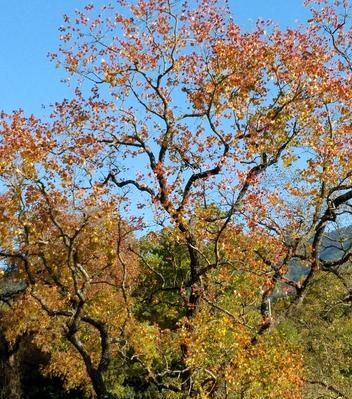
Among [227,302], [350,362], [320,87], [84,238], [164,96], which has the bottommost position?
[350,362]

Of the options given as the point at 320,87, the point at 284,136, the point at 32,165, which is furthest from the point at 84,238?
the point at 320,87

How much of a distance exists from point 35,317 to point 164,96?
12.8 meters

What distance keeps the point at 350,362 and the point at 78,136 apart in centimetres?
2055

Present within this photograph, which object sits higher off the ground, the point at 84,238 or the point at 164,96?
the point at 164,96

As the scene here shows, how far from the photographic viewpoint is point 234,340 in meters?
15.4

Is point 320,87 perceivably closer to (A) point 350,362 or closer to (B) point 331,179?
(B) point 331,179

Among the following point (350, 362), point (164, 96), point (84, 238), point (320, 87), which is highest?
point (164, 96)

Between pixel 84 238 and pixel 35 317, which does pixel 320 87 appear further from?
pixel 35 317

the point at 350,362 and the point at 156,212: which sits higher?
the point at 156,212

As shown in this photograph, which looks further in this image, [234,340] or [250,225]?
[250,225]

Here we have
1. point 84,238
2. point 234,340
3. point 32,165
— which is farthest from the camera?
point 84,238

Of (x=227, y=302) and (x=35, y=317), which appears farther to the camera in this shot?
(x=227, y=302)

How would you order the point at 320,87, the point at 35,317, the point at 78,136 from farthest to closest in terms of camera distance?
the point at 35,317 < the point at 78,136 < the point at 320,87

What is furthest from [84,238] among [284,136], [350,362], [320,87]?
[350,362]
